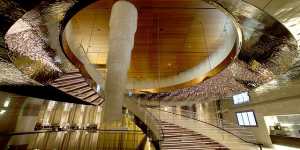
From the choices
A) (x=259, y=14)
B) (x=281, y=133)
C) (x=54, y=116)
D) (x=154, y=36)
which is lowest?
(x=281, y=133)

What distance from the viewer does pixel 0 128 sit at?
6797 mm

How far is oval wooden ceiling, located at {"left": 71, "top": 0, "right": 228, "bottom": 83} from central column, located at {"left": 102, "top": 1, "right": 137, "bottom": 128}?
2.58 ft

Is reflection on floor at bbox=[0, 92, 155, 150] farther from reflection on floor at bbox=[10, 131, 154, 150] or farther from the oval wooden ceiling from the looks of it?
the oval wooden ceiling

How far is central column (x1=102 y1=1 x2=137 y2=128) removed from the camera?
11.9ft

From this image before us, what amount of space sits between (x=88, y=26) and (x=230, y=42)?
5.51 meters

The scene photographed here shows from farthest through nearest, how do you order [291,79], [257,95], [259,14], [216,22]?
[257,95] < [291,79] < [216,22] < [259,14]

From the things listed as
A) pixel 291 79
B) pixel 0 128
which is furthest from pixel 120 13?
pixel 0 128

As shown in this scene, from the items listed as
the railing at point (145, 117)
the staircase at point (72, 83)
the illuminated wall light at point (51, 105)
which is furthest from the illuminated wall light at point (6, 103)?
the railing at point (145, 117)

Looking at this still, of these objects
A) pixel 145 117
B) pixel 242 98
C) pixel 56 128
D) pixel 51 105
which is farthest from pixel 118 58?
pixel 242 98

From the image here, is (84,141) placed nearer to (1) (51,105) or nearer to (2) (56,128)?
(2) (56,128)

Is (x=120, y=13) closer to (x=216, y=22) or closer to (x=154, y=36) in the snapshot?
(x=154, y=36)

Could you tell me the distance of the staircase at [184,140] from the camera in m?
5.54

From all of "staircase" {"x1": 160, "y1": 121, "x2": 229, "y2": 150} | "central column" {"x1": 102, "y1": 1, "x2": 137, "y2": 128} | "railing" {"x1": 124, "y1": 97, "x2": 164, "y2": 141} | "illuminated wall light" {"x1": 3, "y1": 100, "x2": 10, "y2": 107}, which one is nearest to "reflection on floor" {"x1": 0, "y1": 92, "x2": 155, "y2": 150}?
"illuminated wall light" {"x1": 3, "y1": 100, "x2": 10, "y2": 107}

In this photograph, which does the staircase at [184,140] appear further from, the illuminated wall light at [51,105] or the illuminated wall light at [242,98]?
the illuminated wall light at [51,105]
